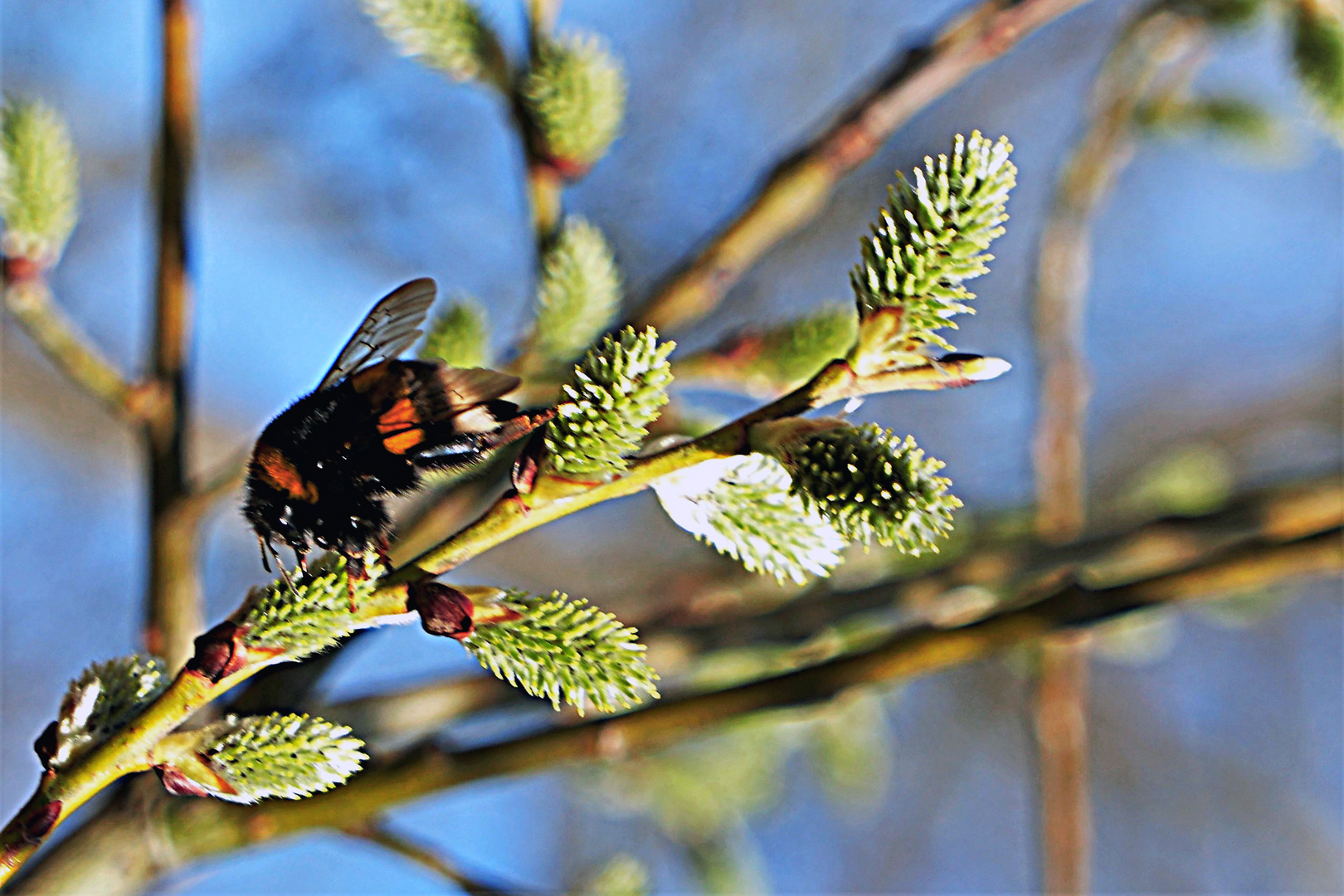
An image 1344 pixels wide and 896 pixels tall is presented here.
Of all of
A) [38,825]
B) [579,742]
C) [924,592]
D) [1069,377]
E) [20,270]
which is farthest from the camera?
[1069,377]

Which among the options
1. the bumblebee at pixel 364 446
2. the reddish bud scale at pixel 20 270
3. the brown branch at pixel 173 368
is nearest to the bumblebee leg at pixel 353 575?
the bumblebee at pixel 364 446


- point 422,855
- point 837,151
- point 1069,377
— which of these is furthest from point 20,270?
point 1069,377

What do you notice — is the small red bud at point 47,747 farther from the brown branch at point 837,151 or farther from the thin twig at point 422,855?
the brown branch at point 837,151

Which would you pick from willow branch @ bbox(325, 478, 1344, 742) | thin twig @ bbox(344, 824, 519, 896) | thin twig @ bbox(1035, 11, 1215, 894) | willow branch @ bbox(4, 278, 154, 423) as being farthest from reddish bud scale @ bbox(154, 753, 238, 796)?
thin twig @ bbox(1035, 11, 1215, 894)

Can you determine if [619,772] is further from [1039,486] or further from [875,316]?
[875,316]

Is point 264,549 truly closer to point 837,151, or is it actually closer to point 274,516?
point 274,516

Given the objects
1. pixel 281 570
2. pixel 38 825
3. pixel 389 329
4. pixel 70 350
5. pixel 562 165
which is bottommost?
pixel 38 825
